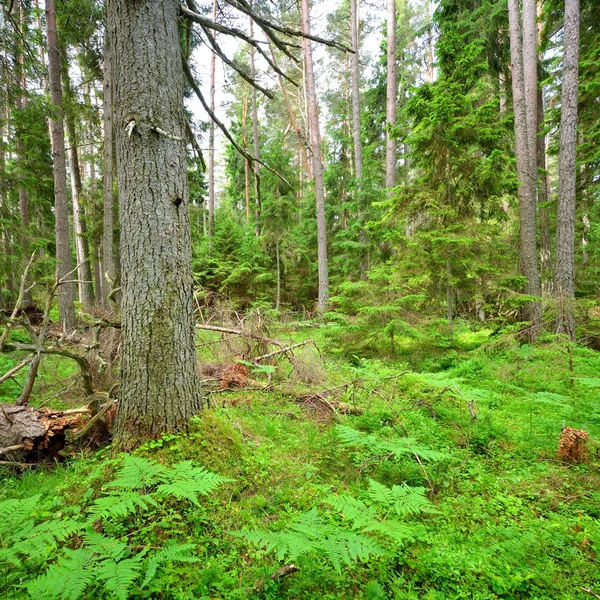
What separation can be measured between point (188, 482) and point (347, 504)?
99 cm

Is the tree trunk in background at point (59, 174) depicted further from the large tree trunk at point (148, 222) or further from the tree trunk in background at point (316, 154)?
the tree trunk in background at point (316, 154)

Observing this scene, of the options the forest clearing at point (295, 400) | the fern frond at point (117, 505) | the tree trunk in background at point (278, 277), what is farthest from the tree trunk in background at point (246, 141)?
the fern frond at point (117, 505)

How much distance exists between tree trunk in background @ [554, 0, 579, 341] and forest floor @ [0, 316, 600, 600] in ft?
12.7

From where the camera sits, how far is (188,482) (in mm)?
1995

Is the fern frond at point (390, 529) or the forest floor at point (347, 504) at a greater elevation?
the fern frond at point (390, 529)

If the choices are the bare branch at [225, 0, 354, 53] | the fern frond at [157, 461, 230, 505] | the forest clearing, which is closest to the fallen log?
the forest clearing

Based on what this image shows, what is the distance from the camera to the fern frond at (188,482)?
73.9 inches

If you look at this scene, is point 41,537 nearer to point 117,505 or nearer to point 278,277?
point 117,505

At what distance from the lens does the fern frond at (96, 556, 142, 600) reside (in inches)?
55.2

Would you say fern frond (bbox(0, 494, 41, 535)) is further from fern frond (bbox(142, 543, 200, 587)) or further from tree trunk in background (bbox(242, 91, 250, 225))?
tree trunk in background (bbox(242, 91, 250, 225))

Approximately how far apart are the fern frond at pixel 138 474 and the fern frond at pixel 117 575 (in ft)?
1.38

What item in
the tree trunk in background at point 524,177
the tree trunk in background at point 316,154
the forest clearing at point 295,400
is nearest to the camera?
the forest clearing at point 295,400

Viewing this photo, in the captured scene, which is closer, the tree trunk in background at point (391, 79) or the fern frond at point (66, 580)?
the fern frond at point (66, 580)

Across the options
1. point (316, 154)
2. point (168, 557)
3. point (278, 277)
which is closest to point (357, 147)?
point (316, 154)
